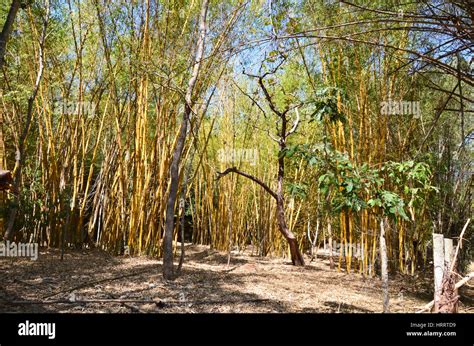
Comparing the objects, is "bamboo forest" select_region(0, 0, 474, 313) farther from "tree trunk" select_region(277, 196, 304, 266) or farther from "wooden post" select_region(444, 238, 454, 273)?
"wooden post" select_region(444, 238, 454, 273)

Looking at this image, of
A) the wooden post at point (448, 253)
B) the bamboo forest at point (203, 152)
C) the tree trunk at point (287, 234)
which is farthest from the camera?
the tree trunk at point (287, 234)

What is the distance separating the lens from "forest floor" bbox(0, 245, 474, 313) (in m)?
2.56

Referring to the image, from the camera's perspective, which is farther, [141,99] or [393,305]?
[141,99]

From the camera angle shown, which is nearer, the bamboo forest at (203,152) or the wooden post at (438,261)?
the wooden post at (438,261)

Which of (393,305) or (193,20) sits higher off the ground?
(193,20)

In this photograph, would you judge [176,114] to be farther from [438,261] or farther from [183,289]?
[438,261]

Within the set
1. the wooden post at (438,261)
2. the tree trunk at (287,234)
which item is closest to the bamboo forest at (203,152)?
the tree trunk at (287,234)

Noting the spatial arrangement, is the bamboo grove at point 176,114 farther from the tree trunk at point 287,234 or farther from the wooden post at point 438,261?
the wooden post at point 438,261

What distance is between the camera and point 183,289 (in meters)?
3.03

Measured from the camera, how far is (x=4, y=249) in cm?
406

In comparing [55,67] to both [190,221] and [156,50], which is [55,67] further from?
[190,221]

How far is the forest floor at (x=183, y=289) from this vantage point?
2.56m
